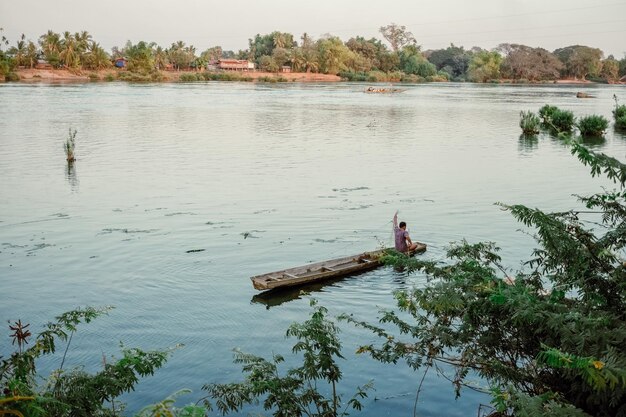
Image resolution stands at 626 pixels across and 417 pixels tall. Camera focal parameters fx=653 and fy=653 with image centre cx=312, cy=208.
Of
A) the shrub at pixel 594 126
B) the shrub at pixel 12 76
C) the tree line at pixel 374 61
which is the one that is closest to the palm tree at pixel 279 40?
the tree line at pixel 374 61

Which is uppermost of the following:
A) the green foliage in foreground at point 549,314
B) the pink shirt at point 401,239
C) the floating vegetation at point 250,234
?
the green foliage in foreground at point 549,314

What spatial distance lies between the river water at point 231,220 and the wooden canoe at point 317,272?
0.97 feet

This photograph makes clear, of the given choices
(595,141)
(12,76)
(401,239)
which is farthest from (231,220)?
(12,76)

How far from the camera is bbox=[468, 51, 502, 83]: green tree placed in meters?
154

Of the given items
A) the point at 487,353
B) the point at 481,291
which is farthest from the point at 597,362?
the point at 487,353

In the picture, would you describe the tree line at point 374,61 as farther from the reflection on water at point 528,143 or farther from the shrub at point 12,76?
the reflection on water at point 528,143

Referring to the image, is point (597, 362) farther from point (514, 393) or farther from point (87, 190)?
point (87, 190)

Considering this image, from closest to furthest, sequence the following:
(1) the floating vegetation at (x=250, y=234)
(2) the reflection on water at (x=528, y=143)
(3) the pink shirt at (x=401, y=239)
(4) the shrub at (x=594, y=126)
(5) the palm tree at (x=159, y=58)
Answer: (3) the pink shirt at (x=401, y=239) → (1) the floating vegetation at (x=250, y=234) → (2) the reflection on water at (x=528, y=143) → (4) the shrub at (x=594, y=126) → (5) the palm tree at (x=159, y=58)

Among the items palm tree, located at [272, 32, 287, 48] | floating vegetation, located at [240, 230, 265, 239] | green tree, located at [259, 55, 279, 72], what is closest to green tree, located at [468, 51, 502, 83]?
palm tree, located at [272, 32, 287, 48]

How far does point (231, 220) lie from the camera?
20.9 m

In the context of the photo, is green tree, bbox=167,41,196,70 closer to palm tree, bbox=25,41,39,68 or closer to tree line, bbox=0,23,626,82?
tree line, bbox=0,23,626,82

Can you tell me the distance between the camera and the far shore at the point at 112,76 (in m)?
114

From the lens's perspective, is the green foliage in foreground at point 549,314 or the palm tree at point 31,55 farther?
the palm tree at point 31,55

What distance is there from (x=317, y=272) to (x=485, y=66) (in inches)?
5861
